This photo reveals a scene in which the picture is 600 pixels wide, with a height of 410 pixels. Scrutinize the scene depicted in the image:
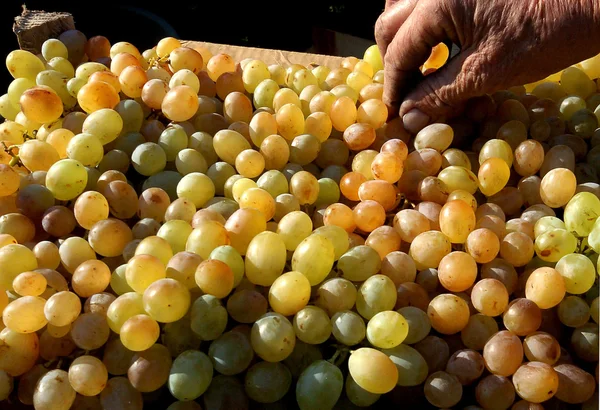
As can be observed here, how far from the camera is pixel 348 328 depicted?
0.65 meters

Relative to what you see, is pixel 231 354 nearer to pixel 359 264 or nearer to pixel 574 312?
pixel 359 264

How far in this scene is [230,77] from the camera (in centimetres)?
105

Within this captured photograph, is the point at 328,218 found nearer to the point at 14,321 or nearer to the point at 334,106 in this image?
the point at 334,106

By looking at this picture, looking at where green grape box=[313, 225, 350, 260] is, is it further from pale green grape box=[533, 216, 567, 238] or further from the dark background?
the dark background

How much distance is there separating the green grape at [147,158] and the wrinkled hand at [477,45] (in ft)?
1.28

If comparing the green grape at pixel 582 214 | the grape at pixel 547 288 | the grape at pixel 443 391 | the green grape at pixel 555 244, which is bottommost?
the grape at pixel 443 391

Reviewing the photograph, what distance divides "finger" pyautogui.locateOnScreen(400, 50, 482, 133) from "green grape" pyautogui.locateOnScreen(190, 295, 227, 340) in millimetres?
490

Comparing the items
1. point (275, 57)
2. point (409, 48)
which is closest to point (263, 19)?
point (275, 57)

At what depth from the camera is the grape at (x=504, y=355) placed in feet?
2.14

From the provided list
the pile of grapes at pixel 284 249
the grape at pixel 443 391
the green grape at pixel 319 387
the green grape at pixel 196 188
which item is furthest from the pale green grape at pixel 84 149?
the grape at pixel 443 391

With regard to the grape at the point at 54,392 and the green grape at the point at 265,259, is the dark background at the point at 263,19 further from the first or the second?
the grape at the point at 54,392

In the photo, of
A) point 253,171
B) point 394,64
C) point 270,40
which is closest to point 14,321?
point 253,171

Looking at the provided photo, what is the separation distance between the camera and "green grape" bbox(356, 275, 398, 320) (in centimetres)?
67

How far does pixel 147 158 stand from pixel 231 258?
26 centimetres
